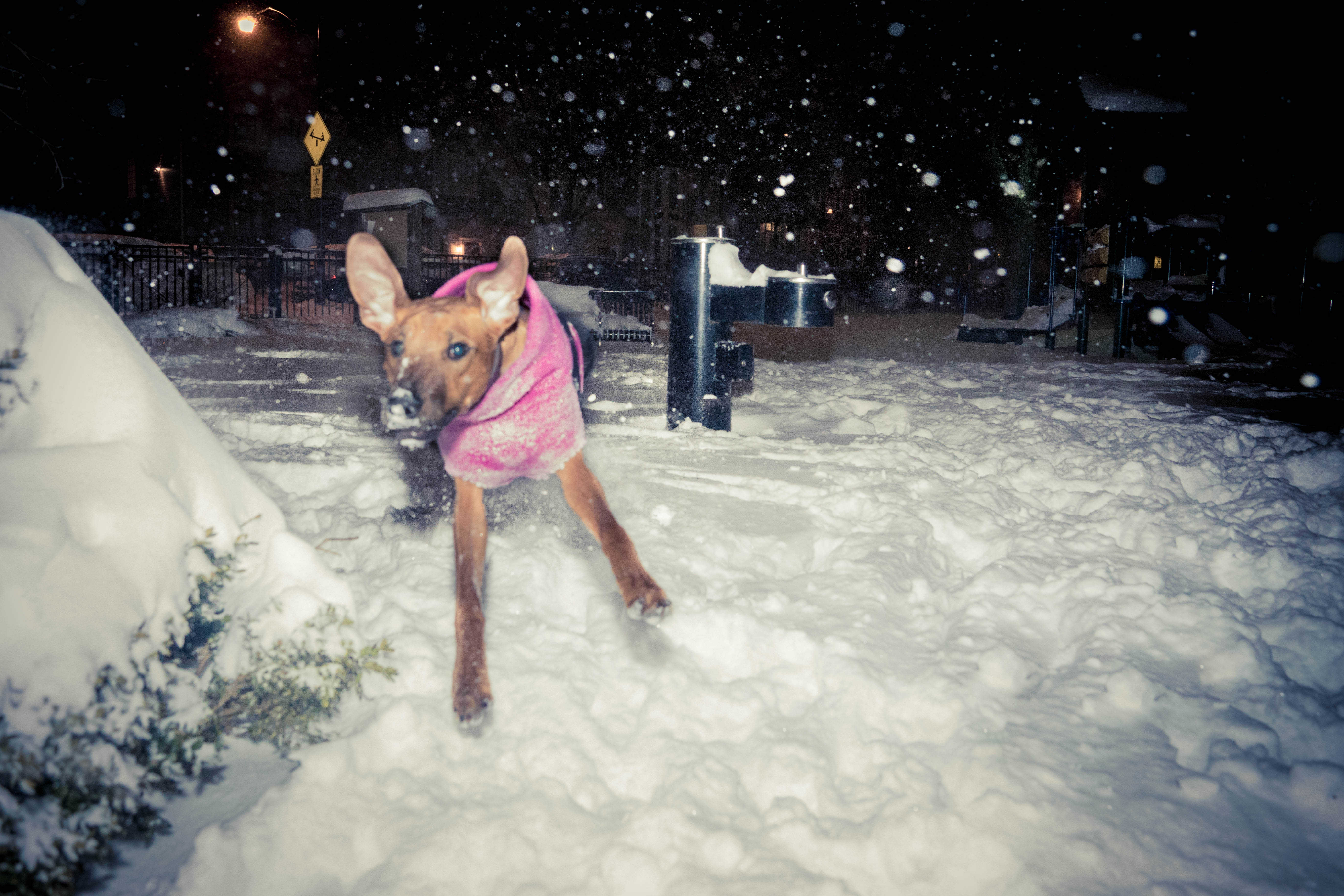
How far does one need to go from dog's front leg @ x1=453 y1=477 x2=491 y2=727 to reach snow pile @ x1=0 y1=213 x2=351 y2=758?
41cm

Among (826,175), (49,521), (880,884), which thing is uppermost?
(826,175)

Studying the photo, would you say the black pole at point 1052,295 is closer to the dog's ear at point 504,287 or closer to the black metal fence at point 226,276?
the black metal fence at point 226,276

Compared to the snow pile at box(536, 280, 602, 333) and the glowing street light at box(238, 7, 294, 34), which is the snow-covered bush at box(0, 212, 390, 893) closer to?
the snow pile at box(536, 280, 602, 333)

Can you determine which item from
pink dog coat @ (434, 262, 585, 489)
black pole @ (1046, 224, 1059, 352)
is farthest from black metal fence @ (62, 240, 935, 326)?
pink dog coat @ (434, 262, 585, 489)

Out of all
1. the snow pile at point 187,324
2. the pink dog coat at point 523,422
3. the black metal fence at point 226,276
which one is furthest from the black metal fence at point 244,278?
the pink dog coat at point 523,422

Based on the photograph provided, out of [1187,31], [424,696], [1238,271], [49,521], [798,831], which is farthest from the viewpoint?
[1187,31]

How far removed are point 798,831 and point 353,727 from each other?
131cm

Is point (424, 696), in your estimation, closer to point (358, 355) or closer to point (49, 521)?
point (49, 521)

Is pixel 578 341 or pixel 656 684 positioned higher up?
pixel 578 341

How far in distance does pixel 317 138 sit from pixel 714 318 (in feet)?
44.2

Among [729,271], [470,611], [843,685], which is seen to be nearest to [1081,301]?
[729,271]

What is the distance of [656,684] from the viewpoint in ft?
7.74

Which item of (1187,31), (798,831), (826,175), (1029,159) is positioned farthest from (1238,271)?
(826,175)

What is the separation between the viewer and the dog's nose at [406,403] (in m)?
2.04
